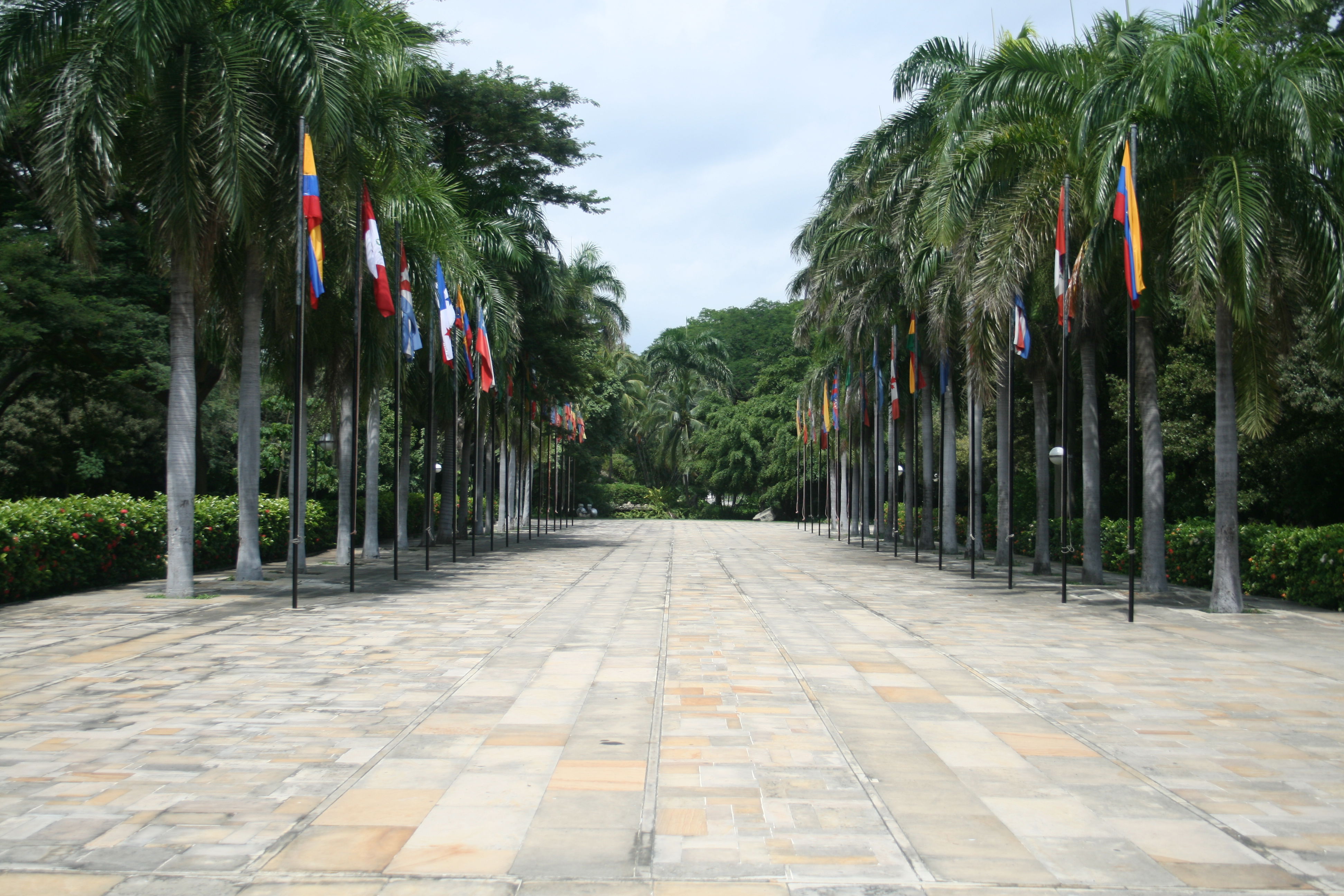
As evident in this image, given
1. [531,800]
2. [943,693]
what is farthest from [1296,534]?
[531,800]

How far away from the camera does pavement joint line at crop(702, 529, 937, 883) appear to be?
493 cm

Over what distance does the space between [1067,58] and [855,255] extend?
11973 millimetres

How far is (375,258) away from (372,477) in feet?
27.5

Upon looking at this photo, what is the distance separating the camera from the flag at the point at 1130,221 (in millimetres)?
14391

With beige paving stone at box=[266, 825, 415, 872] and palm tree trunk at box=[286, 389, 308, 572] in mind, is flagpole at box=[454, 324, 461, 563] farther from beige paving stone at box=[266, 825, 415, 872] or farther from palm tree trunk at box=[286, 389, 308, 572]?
beige paving stone at box=[266, 825, 415, 872]

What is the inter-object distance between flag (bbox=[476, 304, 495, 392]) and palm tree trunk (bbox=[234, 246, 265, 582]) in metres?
6.18

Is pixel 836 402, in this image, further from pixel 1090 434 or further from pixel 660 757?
pixel 660 757

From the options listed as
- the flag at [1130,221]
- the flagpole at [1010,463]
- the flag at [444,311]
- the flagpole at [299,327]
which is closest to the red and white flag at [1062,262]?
the flag at [1130,221]

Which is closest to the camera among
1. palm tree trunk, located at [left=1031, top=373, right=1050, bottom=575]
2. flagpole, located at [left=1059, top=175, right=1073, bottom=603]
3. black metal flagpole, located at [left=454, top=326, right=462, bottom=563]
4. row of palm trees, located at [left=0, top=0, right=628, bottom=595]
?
row of palm trees, located at [left=0, top=0, right=628, bottom=595]

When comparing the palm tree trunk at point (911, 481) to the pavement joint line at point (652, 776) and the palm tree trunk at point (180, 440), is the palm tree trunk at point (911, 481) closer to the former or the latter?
the palm tree trunk at point (180, 440)

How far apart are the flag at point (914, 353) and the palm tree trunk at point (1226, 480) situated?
36.2 ft

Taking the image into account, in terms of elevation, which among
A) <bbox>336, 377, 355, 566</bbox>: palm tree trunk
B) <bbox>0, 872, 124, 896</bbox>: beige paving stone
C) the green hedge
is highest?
<bbox>336, 377, 355, 566</bbox>: palm tree trunk

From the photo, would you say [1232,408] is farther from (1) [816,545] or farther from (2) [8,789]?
(1) [816,545]

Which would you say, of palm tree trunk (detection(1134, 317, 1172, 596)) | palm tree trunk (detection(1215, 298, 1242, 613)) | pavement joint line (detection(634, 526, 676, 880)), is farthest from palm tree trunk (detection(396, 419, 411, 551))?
palm tree trunk (detection(1215, 298, 1242, 613))
